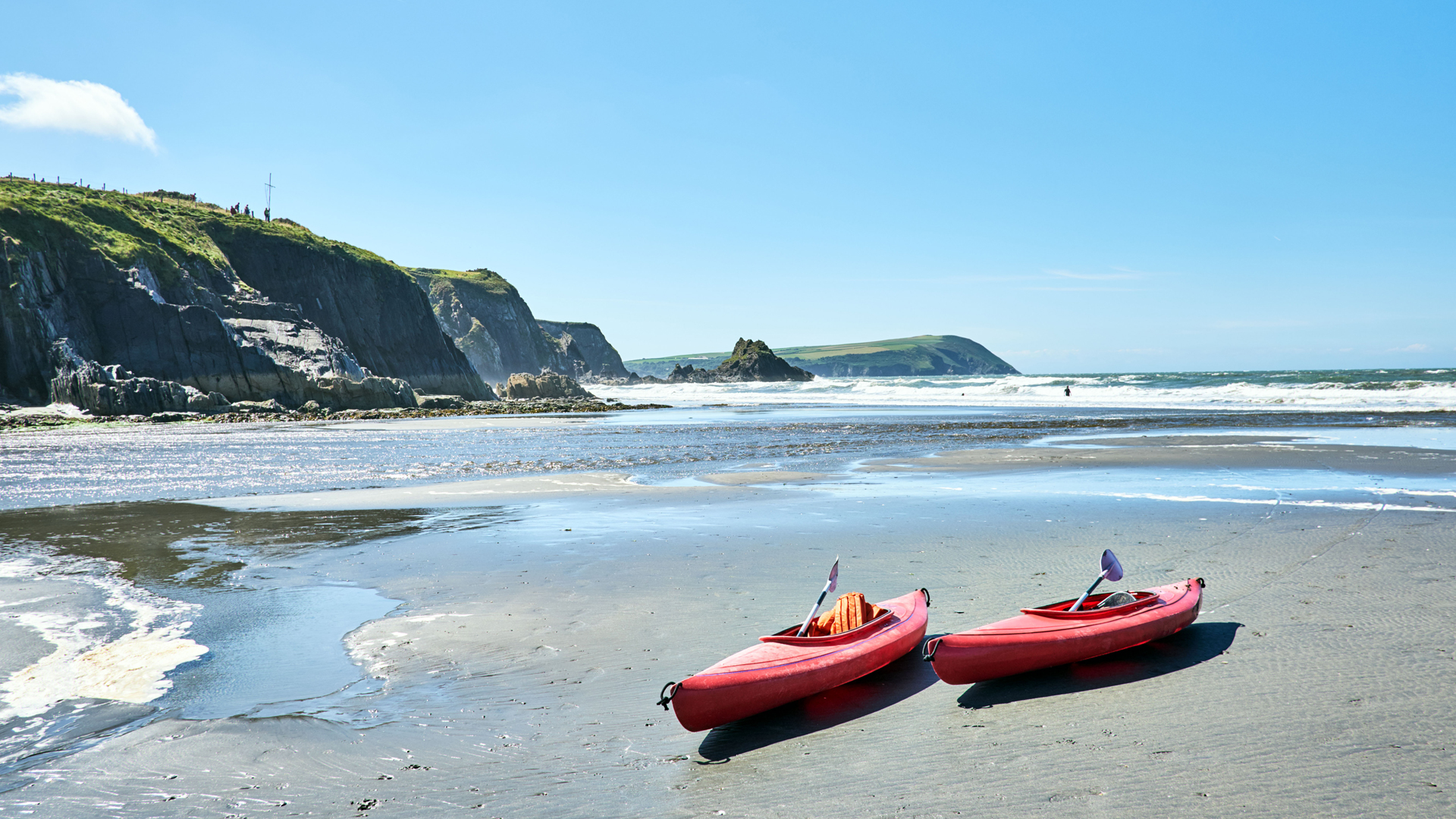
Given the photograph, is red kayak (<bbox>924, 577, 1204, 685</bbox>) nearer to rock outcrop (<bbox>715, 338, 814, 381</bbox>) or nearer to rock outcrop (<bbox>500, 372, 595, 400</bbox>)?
rock outcrop (<bbox>500, 372, 595, 400</bbox>)

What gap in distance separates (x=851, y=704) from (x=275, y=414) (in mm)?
45652

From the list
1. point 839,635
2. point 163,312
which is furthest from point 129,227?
point 839,635

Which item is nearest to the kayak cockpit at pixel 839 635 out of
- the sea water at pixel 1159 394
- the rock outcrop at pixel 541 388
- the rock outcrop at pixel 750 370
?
the sea water at pixel 1159 394

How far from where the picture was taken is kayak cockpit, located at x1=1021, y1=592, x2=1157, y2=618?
558cm

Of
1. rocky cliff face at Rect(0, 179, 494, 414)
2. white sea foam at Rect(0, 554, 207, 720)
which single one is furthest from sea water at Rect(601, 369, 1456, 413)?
white sea foam at Rect(0, 554, 207, 720)

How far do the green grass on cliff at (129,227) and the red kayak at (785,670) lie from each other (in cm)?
5248

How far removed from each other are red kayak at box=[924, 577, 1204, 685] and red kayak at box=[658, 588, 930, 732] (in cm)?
46

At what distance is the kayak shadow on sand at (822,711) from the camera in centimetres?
458

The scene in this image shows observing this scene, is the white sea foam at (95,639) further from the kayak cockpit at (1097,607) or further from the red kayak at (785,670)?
the kayak cockpit at (1097,607)

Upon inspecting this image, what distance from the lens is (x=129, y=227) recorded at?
51.3 meters

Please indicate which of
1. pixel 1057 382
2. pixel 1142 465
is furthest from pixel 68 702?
pixel 1057 382

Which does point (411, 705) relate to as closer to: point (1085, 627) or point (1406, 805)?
point (1085, 627)

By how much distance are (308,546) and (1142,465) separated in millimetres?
16312

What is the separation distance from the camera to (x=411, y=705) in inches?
202
